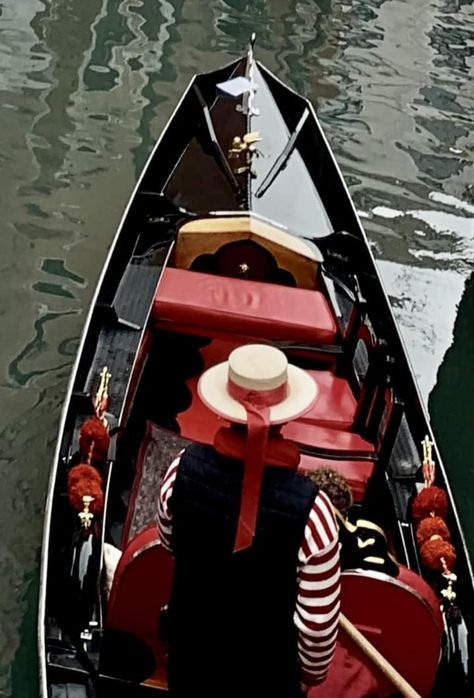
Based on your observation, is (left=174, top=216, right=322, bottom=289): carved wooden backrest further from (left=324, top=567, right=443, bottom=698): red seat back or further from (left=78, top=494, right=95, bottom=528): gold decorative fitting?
(left=324, top=567, right=443, bottom=698): red seat back

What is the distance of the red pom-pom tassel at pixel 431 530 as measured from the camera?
1695 millimetres

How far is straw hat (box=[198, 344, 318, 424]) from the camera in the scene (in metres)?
1.13

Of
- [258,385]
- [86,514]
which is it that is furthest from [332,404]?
[258,385]

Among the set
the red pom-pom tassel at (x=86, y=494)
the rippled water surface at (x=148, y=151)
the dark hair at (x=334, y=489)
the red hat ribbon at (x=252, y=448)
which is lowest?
the rippled water surface at (x=148, y=151)

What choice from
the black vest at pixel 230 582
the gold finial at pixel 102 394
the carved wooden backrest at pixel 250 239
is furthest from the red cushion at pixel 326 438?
the black vest at pixel 230 582

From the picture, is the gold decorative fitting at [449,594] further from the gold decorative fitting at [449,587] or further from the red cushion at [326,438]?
the red cushion at [326,438]

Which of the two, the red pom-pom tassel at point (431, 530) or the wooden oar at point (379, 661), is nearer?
the wooden oar at point (379, 661)

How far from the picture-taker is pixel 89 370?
2.12 m

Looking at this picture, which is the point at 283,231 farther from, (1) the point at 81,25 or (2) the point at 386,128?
(1) the point at 81,25

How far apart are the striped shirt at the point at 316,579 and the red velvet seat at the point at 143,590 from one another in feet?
0.53

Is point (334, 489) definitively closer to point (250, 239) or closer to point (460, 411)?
point (250, 239)

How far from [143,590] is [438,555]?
502 millimetres

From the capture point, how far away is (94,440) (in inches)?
71.1

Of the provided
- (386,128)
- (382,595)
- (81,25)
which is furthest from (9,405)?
(81,25)
